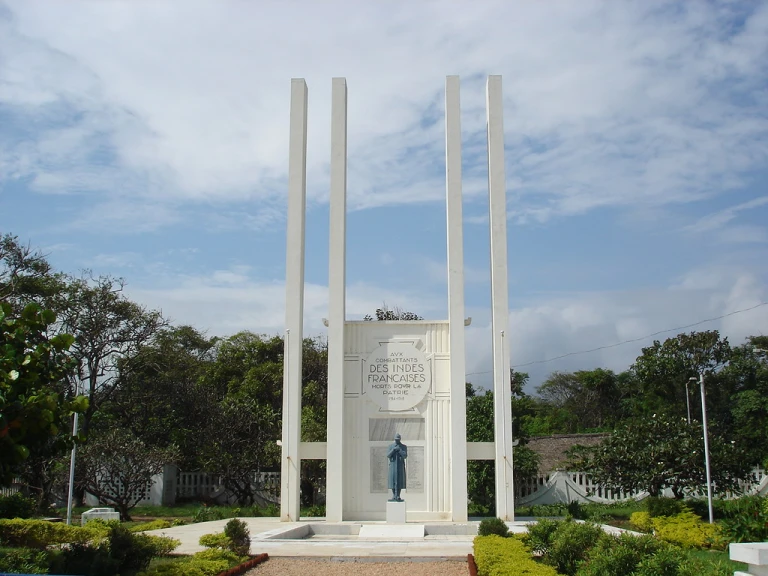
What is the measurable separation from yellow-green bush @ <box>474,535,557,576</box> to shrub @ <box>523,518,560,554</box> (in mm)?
145

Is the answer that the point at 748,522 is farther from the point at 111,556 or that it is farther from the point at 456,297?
the point at 456,297

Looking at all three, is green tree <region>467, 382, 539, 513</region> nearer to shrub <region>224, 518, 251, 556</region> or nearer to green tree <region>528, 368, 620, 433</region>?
shrub <region>224, 518, 251, 556</region>

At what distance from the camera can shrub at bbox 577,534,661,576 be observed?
7004 millimetres

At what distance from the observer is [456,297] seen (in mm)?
17344

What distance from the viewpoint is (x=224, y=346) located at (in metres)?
27.8

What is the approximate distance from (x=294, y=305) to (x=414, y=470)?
466 centimetres

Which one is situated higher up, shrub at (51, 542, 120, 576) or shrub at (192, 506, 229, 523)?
shrub at (51, 542, 120, 576)

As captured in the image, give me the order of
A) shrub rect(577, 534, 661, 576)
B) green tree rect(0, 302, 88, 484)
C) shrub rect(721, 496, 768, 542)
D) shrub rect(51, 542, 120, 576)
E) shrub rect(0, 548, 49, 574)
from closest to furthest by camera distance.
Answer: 1. green tree rect(0, 302, 88, 484)
2. shrub rect(577, 534, 661, 576)
3. shrub rect(0, 548, 49, 574)
4. shrub rect(51, 542, 120, 576)
5. shrub rect(721, 496, 768, 542)

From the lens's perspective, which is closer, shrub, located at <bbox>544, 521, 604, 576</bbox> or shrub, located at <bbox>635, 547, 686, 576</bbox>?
shrub, located at <bbox>635, 547, 686, 576</bbox>

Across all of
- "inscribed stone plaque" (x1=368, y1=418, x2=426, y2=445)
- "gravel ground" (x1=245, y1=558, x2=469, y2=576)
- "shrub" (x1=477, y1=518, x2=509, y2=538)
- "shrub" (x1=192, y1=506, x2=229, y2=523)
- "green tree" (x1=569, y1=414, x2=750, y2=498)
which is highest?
"inscribed stone plaque" (x1=368, y1=418, x2=426, y2=445)

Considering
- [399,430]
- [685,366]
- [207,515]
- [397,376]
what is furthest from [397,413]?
[685,366]

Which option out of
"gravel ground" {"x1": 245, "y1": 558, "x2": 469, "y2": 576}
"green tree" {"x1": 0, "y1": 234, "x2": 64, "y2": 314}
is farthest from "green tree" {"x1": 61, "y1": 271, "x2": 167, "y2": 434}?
"gravel ground" {"x1": 245, "y1": 558, "x2": 469, "y2": 576}

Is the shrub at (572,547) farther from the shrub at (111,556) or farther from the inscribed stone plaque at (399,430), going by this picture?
the inscribed stone plaque at (399,430)

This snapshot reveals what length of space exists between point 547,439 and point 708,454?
1256 centimetres
